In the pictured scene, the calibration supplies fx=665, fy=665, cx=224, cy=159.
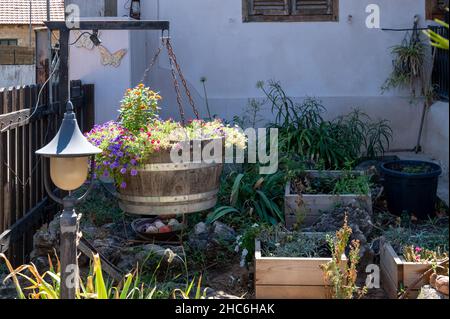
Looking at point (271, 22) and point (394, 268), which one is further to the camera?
point (271, 22)

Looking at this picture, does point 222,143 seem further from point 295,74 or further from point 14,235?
point 295,74

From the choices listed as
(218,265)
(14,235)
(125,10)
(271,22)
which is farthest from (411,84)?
(14,235)

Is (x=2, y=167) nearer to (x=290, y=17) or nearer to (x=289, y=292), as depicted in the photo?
(x=289, y=292)

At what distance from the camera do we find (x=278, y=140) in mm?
7691

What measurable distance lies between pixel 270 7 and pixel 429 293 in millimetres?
5477

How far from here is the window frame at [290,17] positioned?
8.77 m

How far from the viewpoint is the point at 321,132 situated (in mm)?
7965

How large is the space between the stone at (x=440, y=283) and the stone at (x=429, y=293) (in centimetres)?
2

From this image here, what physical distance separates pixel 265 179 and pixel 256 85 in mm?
2493

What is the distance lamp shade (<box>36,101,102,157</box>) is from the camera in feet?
12.4

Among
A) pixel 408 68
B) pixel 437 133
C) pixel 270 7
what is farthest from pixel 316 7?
pixel 437 133

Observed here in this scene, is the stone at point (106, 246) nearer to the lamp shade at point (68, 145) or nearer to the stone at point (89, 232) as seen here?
the stone at point (89, 232)

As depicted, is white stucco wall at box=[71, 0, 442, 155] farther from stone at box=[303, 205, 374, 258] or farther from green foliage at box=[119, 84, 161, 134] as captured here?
stone at box=[303, 205, 374, 258]

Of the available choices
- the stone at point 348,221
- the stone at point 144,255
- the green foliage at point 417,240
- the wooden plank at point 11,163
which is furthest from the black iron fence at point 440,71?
the wooden plank at point 11,163
